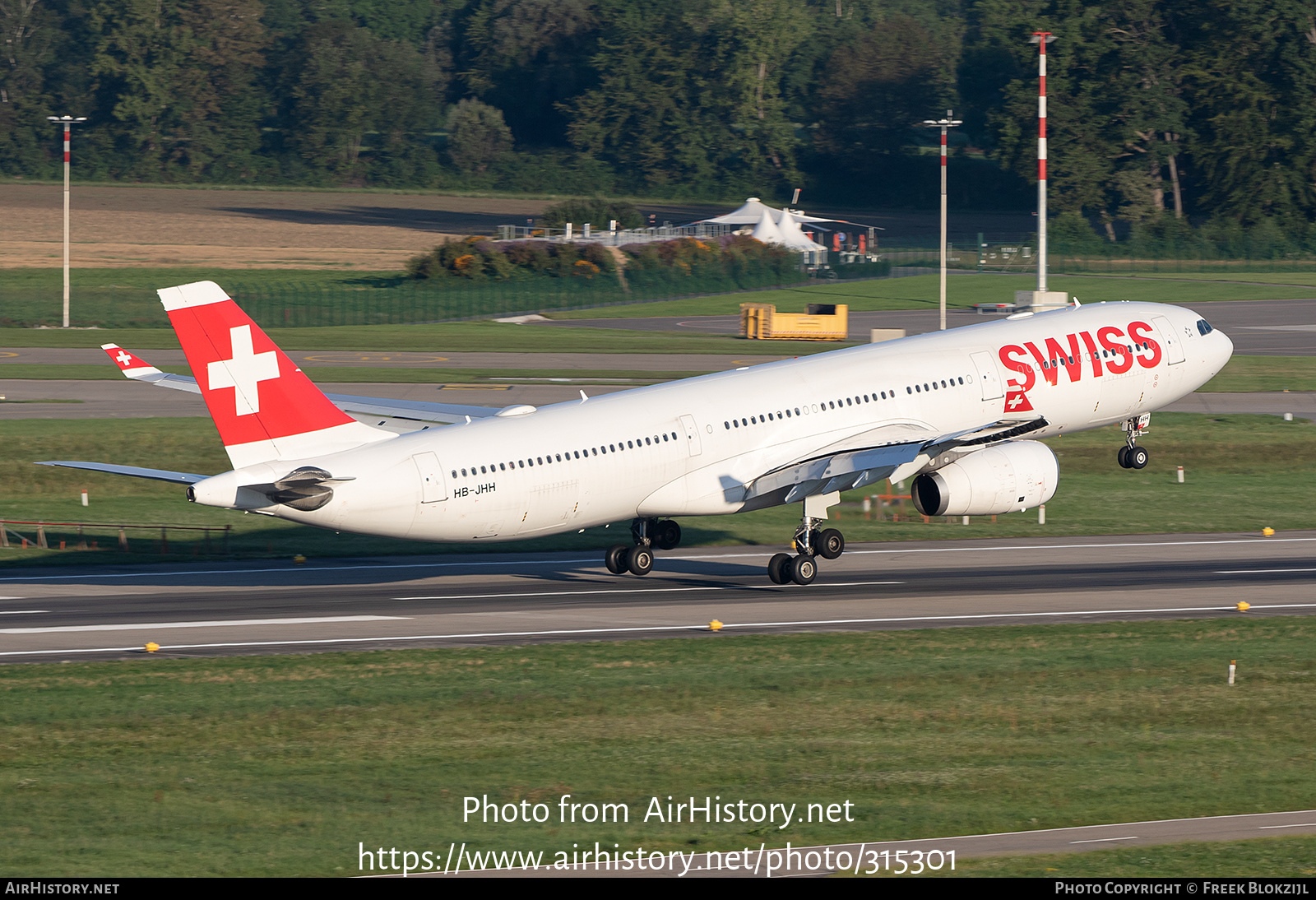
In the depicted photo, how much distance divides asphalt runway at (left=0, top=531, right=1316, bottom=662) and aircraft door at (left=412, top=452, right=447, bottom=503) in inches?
122

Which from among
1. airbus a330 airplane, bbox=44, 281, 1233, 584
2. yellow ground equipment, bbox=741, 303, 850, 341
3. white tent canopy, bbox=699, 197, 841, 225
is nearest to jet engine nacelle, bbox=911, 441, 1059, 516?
airbus a330 airplane, bbox=44, 281, 1233, 584

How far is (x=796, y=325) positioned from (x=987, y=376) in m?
58.0

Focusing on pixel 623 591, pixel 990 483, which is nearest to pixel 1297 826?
pixel 990 483

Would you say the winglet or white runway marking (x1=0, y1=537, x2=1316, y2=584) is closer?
the winglet

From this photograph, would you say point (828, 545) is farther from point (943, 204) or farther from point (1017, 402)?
point (943, 204)

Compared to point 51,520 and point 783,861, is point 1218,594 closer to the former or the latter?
point 783,861

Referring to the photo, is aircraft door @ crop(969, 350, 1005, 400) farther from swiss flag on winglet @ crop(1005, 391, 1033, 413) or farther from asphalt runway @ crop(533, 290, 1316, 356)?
asphalt runway @ crop(533, 290, 1316, 356)

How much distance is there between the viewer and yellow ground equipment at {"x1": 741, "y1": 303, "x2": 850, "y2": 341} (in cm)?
10244

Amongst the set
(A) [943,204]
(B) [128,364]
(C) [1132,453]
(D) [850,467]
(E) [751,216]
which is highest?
(E) [751,216]

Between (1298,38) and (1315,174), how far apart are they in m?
13.6

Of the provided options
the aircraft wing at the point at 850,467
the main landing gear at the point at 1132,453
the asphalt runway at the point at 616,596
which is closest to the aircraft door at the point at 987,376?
the aircraft wing at the point at 850,467

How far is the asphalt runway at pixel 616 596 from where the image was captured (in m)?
36.4

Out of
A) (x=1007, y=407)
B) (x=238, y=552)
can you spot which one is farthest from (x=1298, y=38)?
(x=238, y=552)

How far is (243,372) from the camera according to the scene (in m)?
33.9
